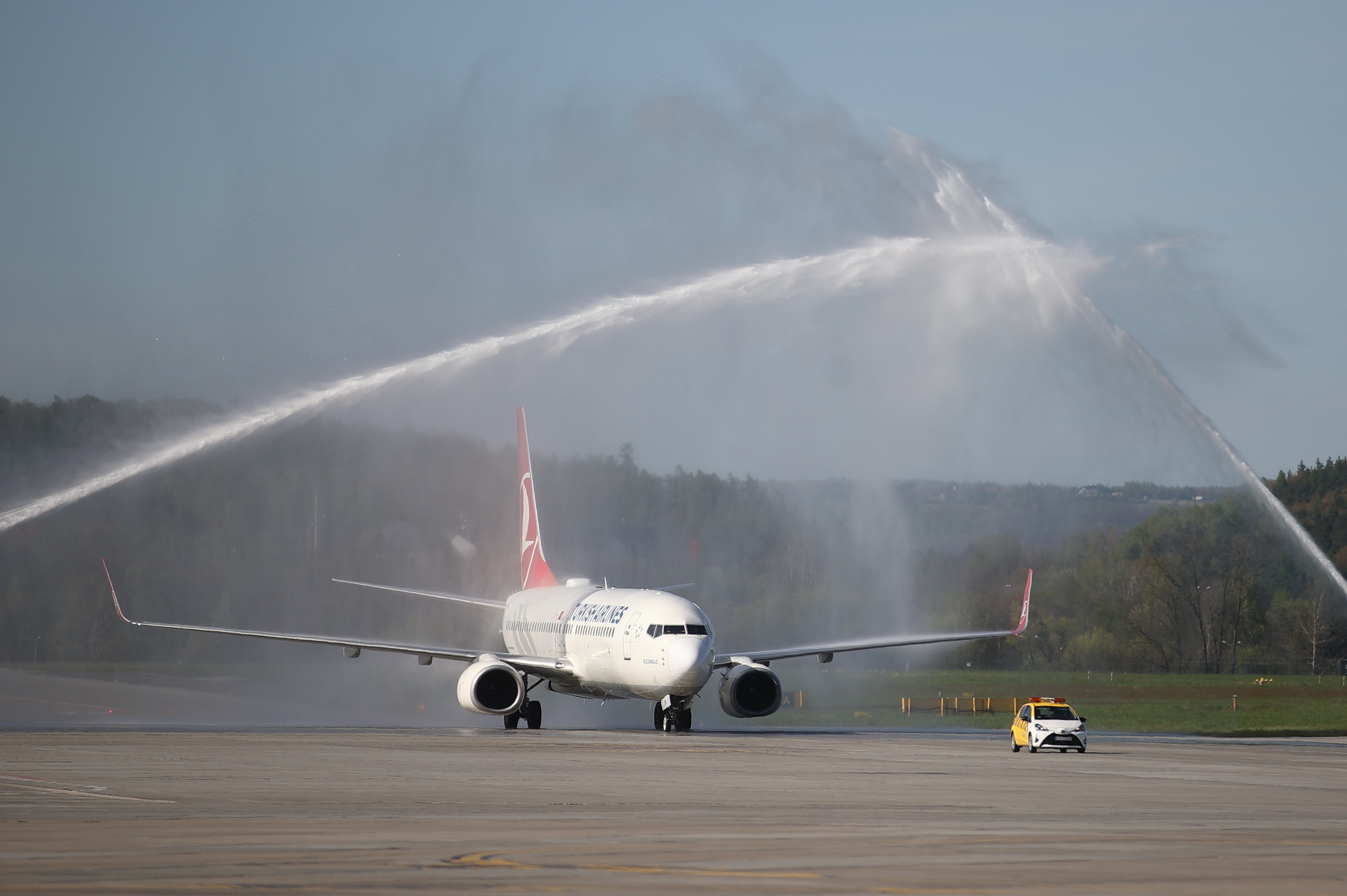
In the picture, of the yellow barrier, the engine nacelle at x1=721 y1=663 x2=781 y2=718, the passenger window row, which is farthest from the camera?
the yellow barrier

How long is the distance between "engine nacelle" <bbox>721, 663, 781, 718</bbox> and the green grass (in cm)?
1355

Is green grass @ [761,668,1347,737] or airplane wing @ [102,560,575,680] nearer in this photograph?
airplane wing @ [102,560,575,680]

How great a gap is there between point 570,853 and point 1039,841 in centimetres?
627

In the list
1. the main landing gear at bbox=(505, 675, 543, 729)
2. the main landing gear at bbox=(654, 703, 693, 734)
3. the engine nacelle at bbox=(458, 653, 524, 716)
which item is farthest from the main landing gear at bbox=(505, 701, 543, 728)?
the main landing gear at bbox=(654, 703, 693, 734)

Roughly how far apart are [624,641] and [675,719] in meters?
3.88

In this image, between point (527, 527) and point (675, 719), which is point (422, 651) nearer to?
point (675, 719)

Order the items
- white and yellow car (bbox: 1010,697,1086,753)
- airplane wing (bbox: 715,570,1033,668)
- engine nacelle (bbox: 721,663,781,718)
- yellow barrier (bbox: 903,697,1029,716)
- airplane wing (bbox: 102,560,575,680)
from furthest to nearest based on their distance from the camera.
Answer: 1. yellow barrier (bbox: 903,697,1029,716)
2. airplane wing (bbox: 715,570,1033,668)
3. airplane wing (bbox: 102,560,575,680)
4. engine nacelle (bbox: 721,663,781,718)
5. white and yellow car (bbox: 1010,697,1086,753)

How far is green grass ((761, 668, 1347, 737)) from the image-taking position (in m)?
66.9

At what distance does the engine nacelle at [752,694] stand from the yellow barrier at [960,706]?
23.6 metres

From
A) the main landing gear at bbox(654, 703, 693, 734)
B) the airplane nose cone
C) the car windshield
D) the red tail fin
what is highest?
the red tail fin

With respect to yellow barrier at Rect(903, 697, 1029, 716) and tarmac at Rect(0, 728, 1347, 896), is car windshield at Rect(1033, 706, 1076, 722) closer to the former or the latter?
tarmac at Rect(0, 728, 1347, 896)

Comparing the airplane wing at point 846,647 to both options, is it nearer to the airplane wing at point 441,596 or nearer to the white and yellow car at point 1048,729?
the white and yellow car at point 1048,729

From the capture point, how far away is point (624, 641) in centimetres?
5162

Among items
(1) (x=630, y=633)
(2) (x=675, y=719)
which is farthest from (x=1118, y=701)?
(1) (x=630, y=633)
